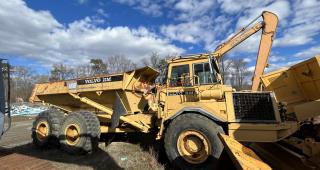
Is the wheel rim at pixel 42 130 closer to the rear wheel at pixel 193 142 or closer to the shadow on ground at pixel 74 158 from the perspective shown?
the shadow on ground at pixel 74 158

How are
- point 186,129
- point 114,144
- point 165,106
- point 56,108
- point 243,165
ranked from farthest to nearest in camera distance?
point 56,108 → point 114,144 → point 165,106 → point 186,129 → point 243,165

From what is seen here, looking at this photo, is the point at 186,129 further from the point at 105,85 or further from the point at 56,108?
the point at 56,108

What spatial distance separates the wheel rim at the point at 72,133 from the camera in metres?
9.39

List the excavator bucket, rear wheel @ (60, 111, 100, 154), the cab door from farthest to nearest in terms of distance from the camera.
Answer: rear wheel @ (60, 111, 100, 154) < the cab door < the excavator bucket

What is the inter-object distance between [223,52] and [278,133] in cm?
312

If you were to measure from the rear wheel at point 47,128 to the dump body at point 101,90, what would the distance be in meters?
0.56

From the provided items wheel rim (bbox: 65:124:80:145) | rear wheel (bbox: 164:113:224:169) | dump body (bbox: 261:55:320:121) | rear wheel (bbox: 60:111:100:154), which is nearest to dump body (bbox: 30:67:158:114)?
rear wheel (bbox: 60:111:100:154)

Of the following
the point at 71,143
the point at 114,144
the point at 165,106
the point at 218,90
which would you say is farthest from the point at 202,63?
the point at 71,143

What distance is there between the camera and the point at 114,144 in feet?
32.9

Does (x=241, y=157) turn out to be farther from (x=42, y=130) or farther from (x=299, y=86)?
(x=42, y=130)

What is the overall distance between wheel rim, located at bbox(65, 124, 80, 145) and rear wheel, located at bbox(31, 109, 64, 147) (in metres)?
0.67

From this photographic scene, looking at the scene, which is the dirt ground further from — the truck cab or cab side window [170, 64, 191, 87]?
cab side window [170, 64, 191, 87]

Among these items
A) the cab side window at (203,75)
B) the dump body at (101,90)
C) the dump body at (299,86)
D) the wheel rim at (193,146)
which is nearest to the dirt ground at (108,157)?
the wheel rim at (193,146)

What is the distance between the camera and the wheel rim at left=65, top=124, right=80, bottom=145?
939 centimetres
